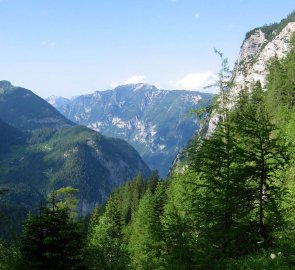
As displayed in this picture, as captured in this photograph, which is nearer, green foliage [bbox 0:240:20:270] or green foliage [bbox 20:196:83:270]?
green foliage [bbox 20:196:83:270]

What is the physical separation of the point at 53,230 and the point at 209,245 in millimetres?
7962

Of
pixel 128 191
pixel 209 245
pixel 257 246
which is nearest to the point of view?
pixel 257 246

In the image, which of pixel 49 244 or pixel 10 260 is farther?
pixel 10 260

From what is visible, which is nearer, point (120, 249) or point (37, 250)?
point (37, 250)

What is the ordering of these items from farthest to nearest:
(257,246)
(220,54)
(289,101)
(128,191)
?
(128,191) → (289,101) → (220,54) → (257,246)

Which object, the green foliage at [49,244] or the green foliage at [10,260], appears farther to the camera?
the green foliage at [10,260]

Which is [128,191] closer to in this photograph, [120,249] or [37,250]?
[120,249]

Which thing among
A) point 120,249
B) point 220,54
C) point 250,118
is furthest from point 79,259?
point 120,249

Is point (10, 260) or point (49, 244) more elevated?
point (10, 260)

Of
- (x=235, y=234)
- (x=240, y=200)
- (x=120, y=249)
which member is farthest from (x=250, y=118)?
(x=120, y=249)

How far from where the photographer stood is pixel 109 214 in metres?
85.9

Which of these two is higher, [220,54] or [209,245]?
[220,54]

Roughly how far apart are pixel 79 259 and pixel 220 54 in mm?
22233

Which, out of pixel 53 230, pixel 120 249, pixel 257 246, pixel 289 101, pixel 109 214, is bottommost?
pixel 257 246
